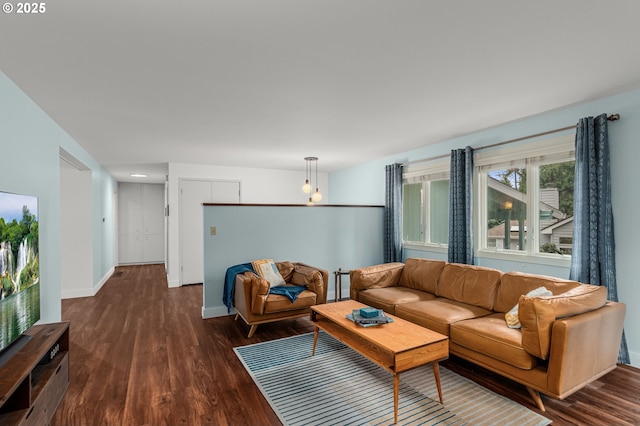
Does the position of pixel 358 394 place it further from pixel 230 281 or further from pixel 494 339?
pixel 230 281

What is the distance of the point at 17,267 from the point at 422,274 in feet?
12.4

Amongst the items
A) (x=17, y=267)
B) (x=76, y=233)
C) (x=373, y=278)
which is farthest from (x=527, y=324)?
(x=76, y=233)

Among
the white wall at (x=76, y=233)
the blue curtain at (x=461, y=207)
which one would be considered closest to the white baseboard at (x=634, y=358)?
the blue curtain at (x=461, y=207)

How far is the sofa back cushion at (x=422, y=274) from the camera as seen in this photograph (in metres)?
3.97

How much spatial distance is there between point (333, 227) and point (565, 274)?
10.1 feet

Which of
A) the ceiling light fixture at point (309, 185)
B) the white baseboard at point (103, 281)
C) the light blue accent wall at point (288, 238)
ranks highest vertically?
the ceiling light fixture at point (309, 185)

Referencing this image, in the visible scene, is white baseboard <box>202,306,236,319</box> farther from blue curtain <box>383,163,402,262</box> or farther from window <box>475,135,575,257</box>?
window <box>475,135,575,257</box>

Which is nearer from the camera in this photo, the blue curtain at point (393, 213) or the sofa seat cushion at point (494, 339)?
the sofa seat cushion at point (494, 339)

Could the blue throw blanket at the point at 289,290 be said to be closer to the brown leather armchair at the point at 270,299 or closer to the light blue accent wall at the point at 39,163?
the brown leather armchair at the point at 270,299

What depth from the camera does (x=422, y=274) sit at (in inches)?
162

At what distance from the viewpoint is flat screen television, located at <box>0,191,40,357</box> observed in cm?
A: 203

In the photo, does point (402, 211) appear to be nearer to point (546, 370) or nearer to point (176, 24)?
point (546, 370)

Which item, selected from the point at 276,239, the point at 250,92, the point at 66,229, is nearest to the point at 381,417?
the point at 250,92

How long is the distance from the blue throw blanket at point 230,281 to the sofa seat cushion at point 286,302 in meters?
0.70
